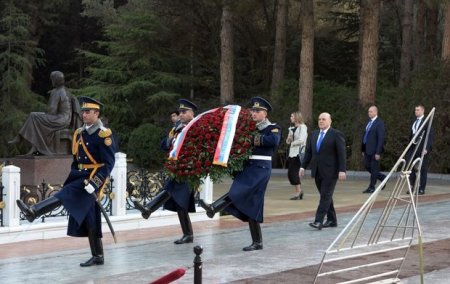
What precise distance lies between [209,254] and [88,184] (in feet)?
6.35

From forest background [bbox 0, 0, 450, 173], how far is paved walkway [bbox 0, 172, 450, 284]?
44.5ft

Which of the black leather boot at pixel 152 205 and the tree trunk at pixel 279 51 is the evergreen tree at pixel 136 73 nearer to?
the tree trunk at pixel 279 51

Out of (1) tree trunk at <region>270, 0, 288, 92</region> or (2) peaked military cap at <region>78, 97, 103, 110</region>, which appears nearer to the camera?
(2) peaked military cap at <region>78, 97, 103, 110</region>

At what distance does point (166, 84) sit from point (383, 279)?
82.3 feet

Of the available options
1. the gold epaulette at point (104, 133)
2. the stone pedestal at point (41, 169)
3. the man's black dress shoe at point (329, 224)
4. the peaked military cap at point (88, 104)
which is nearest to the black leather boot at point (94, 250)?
the gold epaulette at point (104, 133)

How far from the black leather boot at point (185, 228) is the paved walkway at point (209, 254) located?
96 millimetres

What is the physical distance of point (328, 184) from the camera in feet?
38.1

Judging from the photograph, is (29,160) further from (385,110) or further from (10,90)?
(10,90)

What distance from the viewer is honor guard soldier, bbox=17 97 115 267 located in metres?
8.61

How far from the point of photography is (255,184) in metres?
9.77

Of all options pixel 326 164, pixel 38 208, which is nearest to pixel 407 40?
pixel 326 164

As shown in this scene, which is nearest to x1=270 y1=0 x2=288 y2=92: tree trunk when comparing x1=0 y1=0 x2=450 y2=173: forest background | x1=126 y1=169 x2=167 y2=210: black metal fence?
x1=0 y1=0 x2=450 y2=173: forest background

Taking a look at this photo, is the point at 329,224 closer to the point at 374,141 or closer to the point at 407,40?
the point at 374,141

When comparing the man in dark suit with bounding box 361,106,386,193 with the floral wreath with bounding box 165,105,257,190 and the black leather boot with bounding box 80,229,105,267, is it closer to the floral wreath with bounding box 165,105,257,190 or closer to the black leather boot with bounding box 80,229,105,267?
the floral wreath with bounding box 165,105,257,190
